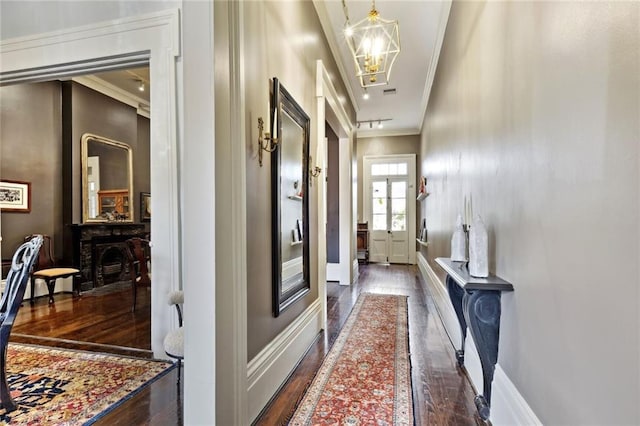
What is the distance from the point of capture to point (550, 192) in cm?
112

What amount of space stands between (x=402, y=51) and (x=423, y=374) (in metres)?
3.73

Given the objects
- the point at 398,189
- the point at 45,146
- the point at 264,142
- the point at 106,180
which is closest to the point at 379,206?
the point at 398,189

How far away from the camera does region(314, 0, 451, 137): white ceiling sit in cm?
318

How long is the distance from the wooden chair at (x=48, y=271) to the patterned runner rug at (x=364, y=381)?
3.87 m

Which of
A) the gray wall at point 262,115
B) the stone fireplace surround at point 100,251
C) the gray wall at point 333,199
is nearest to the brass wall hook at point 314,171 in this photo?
the gray wall at point 262,115

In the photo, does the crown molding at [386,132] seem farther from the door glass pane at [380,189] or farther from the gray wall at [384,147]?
the door glass pane at [380,189]

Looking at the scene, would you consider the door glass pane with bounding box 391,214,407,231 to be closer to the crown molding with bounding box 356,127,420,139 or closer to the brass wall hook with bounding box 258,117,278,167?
the crown molding with bounding box 356,127,420,139

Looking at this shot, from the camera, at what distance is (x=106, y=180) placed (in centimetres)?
→ 542

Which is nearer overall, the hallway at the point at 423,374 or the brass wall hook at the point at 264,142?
the hallway at the point at 423,374

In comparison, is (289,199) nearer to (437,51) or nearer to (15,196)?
(437,51)

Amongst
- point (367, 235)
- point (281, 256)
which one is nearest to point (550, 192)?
point (281, 256)

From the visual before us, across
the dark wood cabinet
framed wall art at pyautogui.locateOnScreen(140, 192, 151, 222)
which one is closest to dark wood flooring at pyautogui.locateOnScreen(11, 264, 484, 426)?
framed wall art at pyautogui.locateOnScreen(140, 192, 151, 222)

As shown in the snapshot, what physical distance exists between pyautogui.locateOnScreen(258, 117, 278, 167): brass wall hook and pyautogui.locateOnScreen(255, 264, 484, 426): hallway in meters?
1.43

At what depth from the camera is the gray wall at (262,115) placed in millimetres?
1687
